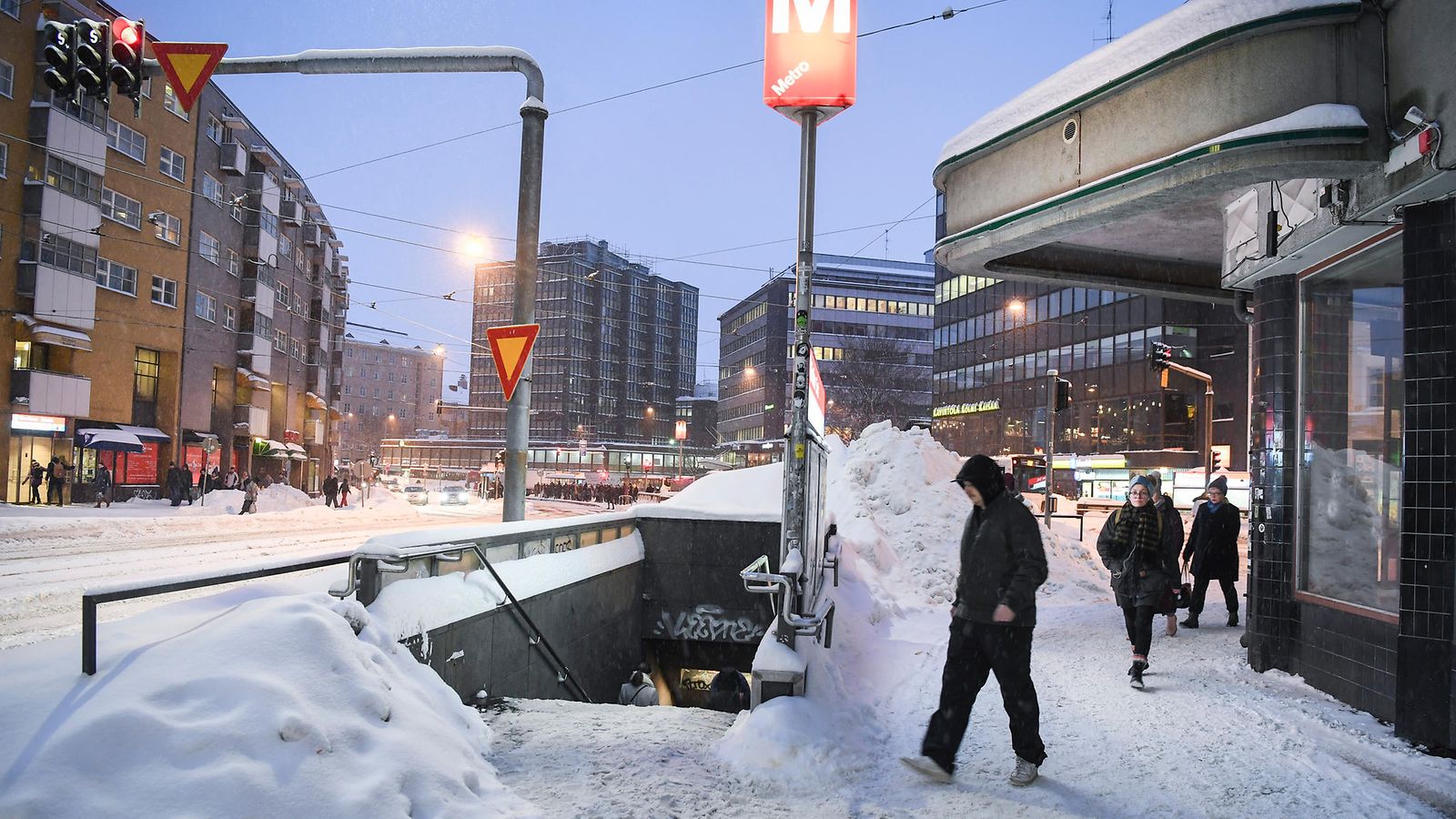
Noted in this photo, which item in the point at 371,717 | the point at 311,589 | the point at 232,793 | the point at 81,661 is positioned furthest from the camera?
the point at 311,589

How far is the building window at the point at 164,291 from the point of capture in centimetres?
3578

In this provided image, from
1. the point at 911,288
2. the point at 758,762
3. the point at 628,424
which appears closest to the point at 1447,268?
the point at 758,762

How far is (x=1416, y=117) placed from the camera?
18.0 feet

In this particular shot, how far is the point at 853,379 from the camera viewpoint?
180ft

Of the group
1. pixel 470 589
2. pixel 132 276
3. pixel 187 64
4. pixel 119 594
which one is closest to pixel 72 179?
pixel 132 276

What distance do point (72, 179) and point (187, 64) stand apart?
1107 inches

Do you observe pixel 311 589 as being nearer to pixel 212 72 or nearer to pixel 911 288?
pixel 212 72

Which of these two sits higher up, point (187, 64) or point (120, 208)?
point (120, 208)

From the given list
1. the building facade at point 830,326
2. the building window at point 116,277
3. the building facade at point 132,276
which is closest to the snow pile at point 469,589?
the building facade at point 132,276

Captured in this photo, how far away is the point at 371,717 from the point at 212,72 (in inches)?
328

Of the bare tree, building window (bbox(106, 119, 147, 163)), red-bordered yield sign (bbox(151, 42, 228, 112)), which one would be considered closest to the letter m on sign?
red-bordered yield sign (bbox(151, 42, 228, 112))

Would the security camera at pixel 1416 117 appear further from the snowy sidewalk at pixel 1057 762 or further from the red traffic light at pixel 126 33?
the red traffic light at pixel 126 33

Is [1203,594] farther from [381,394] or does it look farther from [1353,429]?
[381,394]

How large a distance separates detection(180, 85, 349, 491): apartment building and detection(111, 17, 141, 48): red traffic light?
27195 mm
